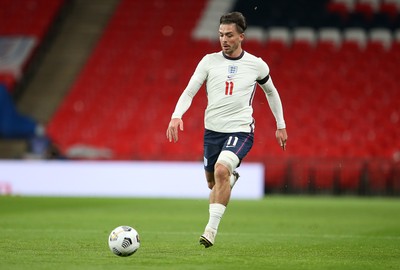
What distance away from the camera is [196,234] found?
10.8 meters

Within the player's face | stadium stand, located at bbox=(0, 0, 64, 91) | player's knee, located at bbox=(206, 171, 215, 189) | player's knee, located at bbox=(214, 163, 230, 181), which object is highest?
stadium stand, located at bbox=(0, 0, 64, 91)

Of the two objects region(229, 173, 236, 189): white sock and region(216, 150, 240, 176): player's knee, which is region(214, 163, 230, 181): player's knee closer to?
region(216, 150, 240, 176): player's knee

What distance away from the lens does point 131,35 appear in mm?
29062

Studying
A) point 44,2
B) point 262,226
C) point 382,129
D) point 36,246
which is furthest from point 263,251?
point 44,2

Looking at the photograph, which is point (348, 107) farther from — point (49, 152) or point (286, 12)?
point (49, 152)

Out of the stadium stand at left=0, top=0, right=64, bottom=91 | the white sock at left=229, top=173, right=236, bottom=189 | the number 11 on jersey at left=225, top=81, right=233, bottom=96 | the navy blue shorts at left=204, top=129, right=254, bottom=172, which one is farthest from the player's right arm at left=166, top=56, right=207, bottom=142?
the stadium stand at left=0, top=0, right=64, bottom=91

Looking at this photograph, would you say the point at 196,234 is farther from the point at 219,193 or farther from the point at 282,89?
the point at 282,89

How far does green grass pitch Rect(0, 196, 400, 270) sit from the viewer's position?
24.8 ft

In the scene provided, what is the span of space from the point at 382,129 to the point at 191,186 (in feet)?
21.3

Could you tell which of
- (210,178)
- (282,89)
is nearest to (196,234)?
(210,178)

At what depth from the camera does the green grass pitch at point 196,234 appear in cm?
757

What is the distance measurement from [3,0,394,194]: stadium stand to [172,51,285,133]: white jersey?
13.0 meters

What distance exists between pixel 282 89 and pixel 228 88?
17.4 m

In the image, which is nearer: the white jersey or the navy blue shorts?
the navy blue shorts
